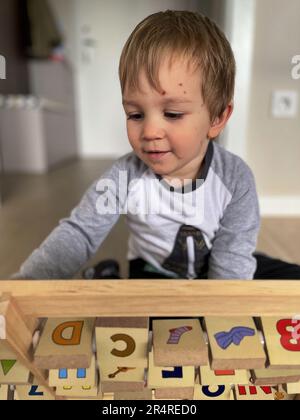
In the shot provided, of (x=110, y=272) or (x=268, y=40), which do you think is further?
(x=110, y=272)

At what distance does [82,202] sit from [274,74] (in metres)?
0.28

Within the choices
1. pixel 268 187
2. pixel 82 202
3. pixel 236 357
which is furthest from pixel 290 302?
pixel 82 202

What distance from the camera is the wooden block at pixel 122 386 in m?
0.35

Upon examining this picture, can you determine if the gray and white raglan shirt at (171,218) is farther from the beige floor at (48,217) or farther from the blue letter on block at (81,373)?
the blue letter on block at (81,373)

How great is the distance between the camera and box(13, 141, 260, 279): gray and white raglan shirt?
432 millimetres

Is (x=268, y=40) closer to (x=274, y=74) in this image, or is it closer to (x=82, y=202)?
(x=274, y=74)

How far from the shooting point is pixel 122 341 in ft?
1.04

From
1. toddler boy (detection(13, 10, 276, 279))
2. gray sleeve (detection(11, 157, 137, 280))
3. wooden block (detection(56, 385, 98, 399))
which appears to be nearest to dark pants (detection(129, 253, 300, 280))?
toddler boy (detection(13, 10, 276, 279))

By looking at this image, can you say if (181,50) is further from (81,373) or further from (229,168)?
(81,373)

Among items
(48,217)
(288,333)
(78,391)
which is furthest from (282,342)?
(48,217)

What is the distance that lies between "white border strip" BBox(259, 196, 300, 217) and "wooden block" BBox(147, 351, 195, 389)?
235mm

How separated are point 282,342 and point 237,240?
0.62ft

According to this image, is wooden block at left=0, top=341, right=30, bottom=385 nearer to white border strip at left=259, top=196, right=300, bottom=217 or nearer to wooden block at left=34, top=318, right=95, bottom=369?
wooden block at left=34, top=318, right=95, bottom=369

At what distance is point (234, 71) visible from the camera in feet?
1.07
